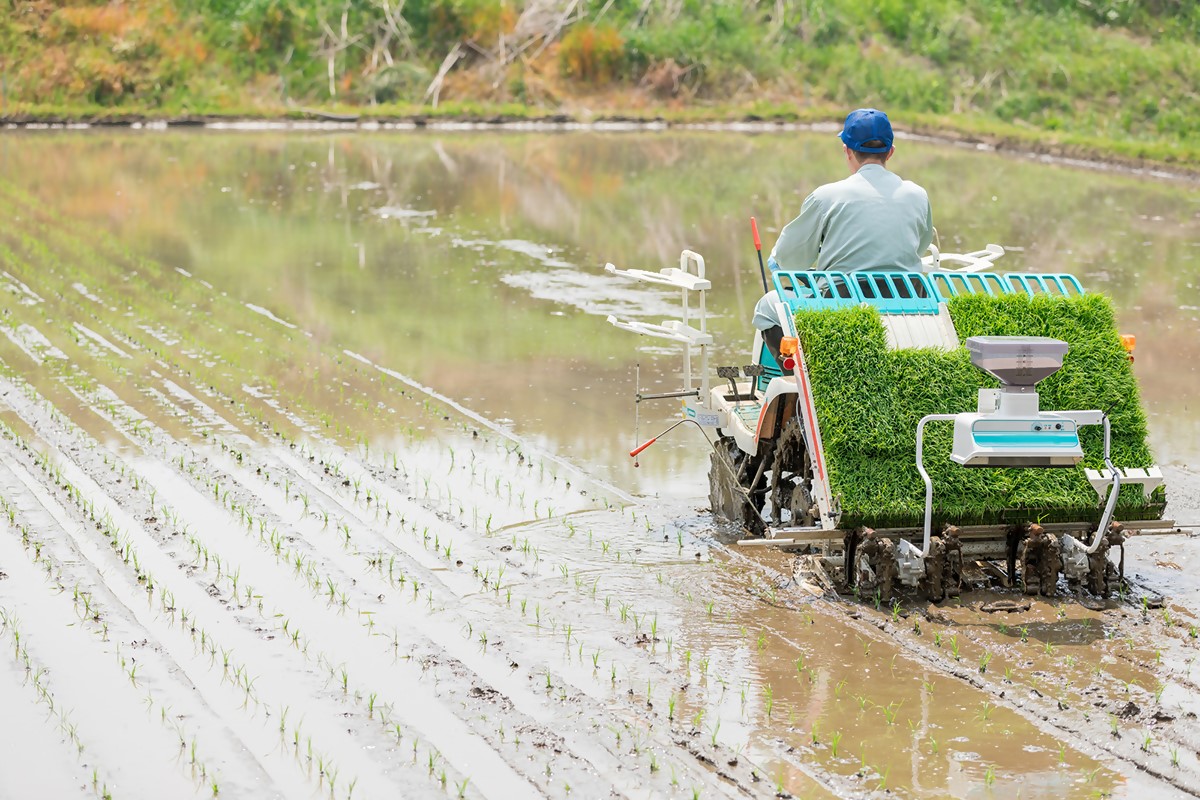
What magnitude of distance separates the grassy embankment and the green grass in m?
30.2

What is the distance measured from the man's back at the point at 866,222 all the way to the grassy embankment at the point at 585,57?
97.3 ft

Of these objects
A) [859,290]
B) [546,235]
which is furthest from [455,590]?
[546,235]

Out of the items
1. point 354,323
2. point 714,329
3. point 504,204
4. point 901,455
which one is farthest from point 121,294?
point 901,455

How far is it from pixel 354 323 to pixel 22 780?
29.0 ft

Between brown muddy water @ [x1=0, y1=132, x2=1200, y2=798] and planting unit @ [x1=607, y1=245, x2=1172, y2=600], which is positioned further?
planting unit @ [x1=607, y1=245, x2=1172, y2=600]

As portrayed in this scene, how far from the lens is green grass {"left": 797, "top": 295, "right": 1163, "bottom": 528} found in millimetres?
6914

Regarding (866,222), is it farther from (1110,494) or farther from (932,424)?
(1110,494)

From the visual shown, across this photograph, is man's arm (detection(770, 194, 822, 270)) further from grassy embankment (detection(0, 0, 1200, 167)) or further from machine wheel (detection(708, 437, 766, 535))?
grassy embankment (detection(0, 0, 1200, 167))

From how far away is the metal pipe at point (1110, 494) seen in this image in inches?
264

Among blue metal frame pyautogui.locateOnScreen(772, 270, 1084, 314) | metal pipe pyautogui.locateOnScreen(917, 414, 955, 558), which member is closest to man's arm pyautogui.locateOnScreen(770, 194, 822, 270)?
blue metal frame pyautogui.locateOnScreen(772, 270, 1084, 314)

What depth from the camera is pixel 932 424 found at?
7.03 meters

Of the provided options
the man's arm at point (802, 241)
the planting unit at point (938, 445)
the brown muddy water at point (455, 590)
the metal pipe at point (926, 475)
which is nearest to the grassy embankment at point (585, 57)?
the brown muddy water at point (455, 590)

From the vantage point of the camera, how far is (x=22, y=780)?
5367mm

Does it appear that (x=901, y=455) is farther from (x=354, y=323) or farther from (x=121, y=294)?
(x=121, y=294)
